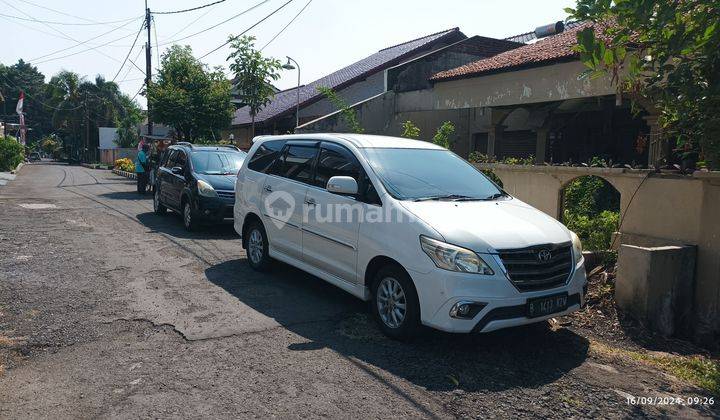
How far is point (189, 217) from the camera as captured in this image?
10.4m

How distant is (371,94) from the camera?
2356 centimetres

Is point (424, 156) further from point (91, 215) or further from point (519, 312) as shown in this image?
point (91, 215)

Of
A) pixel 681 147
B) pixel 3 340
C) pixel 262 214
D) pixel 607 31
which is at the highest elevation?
pixel 607 31

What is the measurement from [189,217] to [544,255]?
758 cm

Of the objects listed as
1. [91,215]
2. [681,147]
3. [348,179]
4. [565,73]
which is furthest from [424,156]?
[91,215]

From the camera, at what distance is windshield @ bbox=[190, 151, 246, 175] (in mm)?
10789

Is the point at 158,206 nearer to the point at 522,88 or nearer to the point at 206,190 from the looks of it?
the point at 206,190

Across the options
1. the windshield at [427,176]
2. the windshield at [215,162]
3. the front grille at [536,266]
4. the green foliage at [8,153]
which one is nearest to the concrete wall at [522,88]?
the windshield at [427,176]

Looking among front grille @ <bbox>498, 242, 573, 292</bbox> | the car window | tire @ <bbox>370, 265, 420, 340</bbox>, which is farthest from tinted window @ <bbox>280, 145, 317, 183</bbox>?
the car window

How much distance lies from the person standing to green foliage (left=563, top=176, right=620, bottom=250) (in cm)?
1420

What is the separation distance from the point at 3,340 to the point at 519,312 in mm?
4486

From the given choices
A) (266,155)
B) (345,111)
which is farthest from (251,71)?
(266,155)

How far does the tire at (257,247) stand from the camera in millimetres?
7082

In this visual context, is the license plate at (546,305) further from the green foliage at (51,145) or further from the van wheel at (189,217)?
the green foliage at (51,145)
